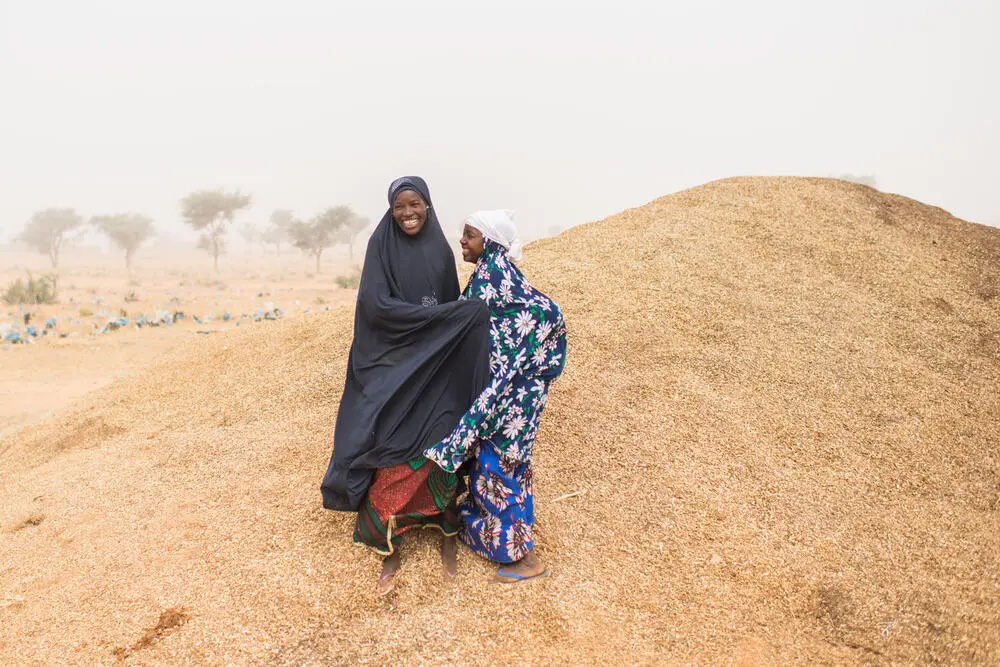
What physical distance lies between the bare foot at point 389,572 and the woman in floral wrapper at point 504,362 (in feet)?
1.75

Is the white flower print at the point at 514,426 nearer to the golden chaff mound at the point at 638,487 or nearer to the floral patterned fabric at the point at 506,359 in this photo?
the floral patterned fabric at the point at 506,359

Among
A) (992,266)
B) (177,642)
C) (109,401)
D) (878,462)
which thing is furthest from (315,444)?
(992,266)

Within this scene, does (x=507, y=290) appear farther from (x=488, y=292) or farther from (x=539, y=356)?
(x=539, y=356)

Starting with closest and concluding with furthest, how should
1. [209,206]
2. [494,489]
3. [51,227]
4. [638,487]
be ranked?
[494,489], [638,487], [209,206], [51,227]

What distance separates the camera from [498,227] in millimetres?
2486

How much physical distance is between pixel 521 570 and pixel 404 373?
1.08m

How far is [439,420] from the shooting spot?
263cm

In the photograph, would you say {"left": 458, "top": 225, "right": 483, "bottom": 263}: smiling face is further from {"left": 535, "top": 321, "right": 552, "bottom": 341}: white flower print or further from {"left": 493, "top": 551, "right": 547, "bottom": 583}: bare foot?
{"left": 493, "top": 551, "right": 547, "bottom": 583}: bare foot

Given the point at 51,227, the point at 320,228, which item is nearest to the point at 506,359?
the point at 320,228

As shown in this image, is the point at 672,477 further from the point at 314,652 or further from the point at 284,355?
the point at 284,355

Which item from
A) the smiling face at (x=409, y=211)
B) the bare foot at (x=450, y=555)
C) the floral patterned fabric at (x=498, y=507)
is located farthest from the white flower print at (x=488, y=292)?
the bare foot at (x=450, y=555)

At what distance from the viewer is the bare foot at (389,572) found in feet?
9.08

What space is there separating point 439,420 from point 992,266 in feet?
20.0

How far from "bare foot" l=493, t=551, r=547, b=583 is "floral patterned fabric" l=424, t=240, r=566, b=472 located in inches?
24.2
